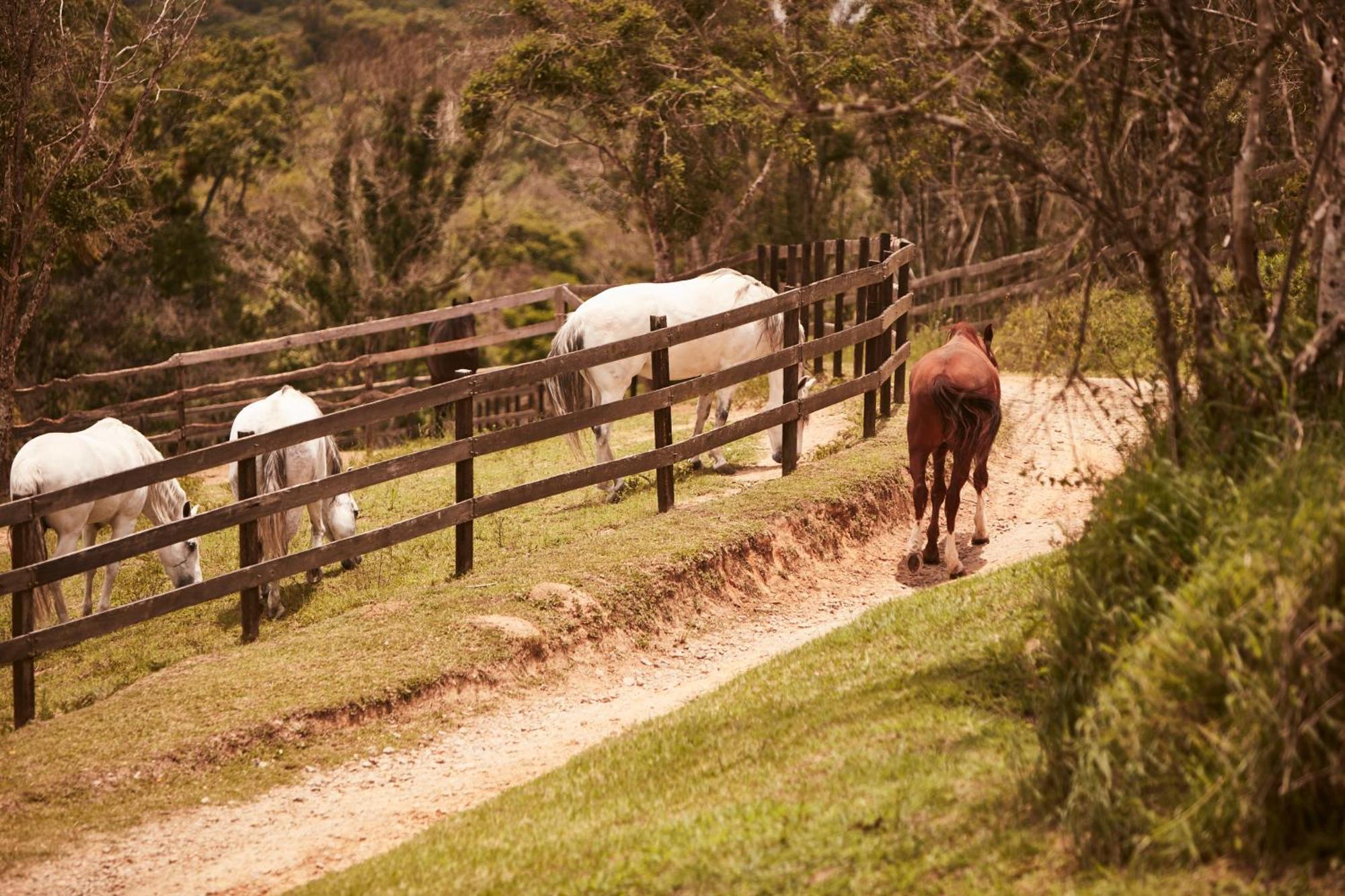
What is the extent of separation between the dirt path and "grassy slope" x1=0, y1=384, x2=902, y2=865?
0.23 meters

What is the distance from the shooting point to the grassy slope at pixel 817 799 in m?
4.64

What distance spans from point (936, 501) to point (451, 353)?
41.4 ft

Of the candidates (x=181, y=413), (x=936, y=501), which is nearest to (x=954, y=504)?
(x=936, y=501)

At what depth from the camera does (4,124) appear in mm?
15812

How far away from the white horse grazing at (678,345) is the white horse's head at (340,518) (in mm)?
2325

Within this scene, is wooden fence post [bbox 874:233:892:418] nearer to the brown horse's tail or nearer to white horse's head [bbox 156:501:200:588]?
the brown horse's tail

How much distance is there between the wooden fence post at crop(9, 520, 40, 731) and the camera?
8641 mm

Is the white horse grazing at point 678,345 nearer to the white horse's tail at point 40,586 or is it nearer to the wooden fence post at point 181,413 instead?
the white horse's tail at point 40,586

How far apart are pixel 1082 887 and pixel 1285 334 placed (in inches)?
100

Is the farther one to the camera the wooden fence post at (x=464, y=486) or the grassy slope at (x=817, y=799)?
the wooden fence post at (x=464, y=486)

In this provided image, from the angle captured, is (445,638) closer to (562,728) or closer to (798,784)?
(562,728)

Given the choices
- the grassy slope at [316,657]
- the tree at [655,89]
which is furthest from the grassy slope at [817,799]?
the tree at [655,89]

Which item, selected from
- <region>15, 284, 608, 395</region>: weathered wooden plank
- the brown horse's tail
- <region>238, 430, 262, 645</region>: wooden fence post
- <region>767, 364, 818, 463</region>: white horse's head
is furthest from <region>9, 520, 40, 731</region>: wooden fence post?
<region>15, 284, 608, 395</region>: weathered wooden plank

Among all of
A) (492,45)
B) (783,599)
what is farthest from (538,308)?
(783,599)
